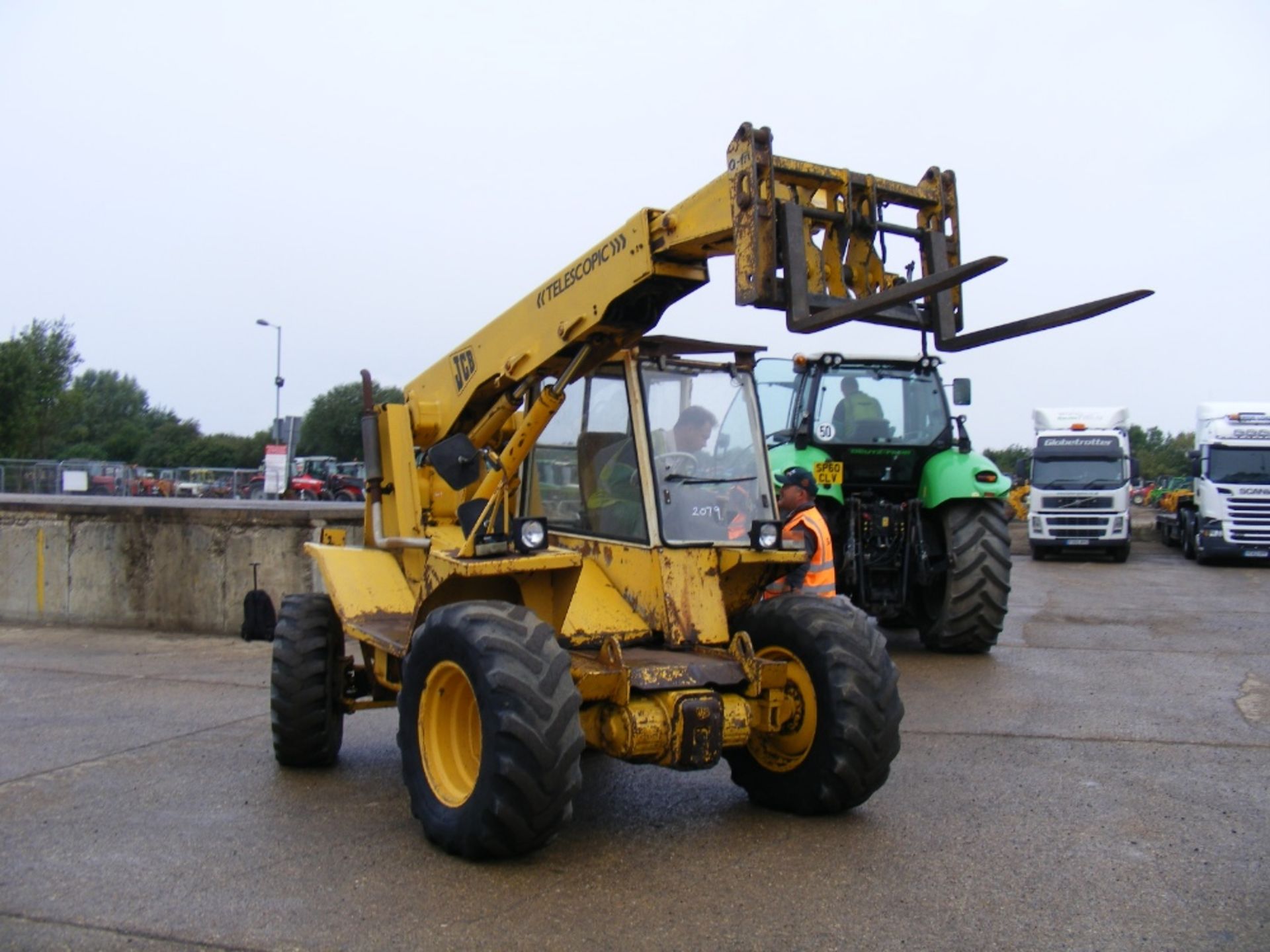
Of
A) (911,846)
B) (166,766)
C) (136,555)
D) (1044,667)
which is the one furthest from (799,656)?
(136,555)

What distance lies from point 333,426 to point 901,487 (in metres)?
60.6

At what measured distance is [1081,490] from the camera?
2427 cm

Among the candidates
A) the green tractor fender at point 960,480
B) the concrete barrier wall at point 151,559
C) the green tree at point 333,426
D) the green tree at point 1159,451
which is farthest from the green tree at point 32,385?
the green tree at point 1159,451

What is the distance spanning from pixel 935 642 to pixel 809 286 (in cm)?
692

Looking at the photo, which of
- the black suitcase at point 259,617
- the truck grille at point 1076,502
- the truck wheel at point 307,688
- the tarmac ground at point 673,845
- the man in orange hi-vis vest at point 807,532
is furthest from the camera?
the truck grille at point 1076,502

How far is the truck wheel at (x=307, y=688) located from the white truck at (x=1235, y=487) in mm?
19818

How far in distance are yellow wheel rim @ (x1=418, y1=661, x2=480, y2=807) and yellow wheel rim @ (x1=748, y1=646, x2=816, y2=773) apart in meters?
1.37

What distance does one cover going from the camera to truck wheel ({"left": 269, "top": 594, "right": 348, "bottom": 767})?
6.79 meters

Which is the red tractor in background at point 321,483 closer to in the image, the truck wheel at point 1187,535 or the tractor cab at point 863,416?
the truck wheel at point 1187,535

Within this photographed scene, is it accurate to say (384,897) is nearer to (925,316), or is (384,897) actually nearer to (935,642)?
(925,316)

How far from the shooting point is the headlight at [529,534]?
18.1 feet

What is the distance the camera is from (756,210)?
502cm

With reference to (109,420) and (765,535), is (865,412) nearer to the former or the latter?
(765,535)

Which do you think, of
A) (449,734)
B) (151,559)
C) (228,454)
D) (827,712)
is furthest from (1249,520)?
Result: (228,454)
